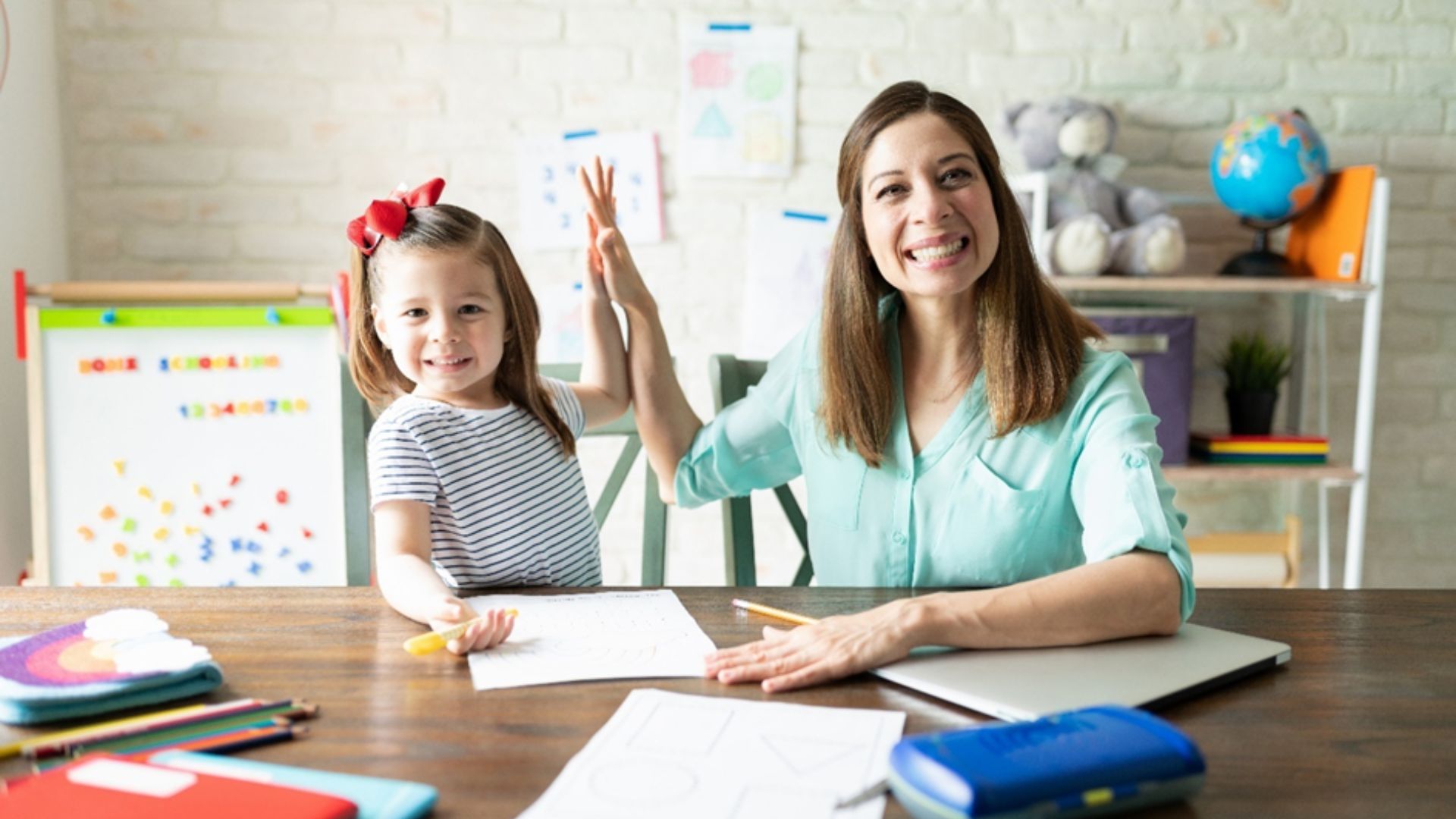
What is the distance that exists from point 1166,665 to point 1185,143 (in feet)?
7.54

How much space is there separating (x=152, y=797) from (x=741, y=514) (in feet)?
3.36

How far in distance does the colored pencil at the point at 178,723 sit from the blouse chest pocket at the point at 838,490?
2.44 feet

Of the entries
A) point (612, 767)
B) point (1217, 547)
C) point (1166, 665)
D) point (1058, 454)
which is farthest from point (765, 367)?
point (1217, 547)

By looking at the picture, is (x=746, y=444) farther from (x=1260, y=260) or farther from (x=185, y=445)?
(x=1260, y=260)

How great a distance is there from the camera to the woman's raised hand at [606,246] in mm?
1492

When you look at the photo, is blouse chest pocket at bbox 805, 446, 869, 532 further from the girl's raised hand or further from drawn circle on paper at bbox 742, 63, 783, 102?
drawn circle on paper at bbox 742, 63, 783, 102

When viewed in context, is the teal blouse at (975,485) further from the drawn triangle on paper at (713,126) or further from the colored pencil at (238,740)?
the drawn triangle on paper at (713,126)

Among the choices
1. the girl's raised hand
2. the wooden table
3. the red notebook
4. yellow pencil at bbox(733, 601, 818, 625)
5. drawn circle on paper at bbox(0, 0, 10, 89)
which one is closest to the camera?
the red notebook

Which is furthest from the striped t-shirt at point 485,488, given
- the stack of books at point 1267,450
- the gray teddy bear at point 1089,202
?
the stack of books at point 1267,450

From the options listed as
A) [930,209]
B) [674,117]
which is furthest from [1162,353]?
[930,209]

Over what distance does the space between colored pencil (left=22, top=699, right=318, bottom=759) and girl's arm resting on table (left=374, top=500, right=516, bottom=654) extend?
0.16 metres

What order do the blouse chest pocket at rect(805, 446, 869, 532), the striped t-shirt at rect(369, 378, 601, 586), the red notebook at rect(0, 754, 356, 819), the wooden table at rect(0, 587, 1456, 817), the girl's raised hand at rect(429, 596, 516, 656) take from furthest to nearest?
the blouse chest pocket at rect(805, 446, 869, 532) < the striped t-shirt at rect(369, 378, 601, 586) < the girl's raised hand at rect(429, 596, 516, 656) < the wooden table at rect(0, 587, 1456, 817) < the red notebook at rect(0, 754, 356, 819)

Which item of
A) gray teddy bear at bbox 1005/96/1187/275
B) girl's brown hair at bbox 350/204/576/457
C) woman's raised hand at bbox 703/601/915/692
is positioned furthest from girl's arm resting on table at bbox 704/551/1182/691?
gray teddy bear at bbox 1005/96/1187/275

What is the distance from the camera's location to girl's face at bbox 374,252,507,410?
1.29m
